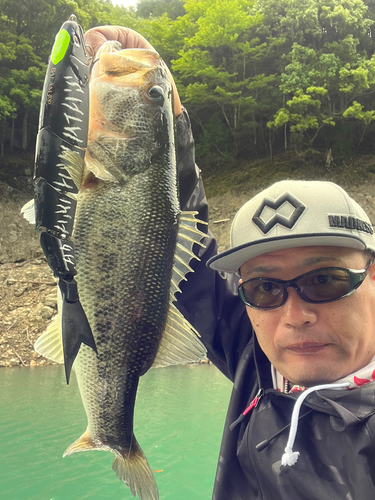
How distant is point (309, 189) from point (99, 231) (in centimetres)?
70

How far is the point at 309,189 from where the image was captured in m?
1.36

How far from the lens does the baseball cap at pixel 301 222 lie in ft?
4.19

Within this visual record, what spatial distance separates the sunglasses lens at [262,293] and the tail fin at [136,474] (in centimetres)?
63

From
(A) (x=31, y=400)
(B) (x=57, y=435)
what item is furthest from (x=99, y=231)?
(A) (x=31, y=400)

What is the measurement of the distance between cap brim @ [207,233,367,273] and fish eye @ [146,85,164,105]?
558 mm

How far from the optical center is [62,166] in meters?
1.01

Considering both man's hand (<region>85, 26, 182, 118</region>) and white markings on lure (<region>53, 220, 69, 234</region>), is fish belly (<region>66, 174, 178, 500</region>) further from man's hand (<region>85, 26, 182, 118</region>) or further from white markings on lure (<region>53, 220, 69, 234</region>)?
man's hand (<region>85, 26, 182, 118</region>)

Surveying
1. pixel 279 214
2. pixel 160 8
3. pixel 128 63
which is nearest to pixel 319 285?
pixel 279 214

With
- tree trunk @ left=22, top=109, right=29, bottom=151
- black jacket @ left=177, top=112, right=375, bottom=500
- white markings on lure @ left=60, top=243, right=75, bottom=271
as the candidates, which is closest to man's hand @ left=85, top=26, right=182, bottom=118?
black jacket @ left=177, top=112, right=375, bottom=500

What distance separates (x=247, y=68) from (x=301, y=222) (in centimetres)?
1637

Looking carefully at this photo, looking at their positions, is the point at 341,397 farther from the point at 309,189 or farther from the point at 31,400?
the point at 31,400

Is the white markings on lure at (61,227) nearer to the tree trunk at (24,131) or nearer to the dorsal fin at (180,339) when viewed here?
the dorsal fin at (180,339)

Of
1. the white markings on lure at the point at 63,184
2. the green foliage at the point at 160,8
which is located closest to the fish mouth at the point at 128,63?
the white markings on lure at the point at 63,184

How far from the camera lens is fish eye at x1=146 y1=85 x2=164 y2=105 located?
132 centimetres
